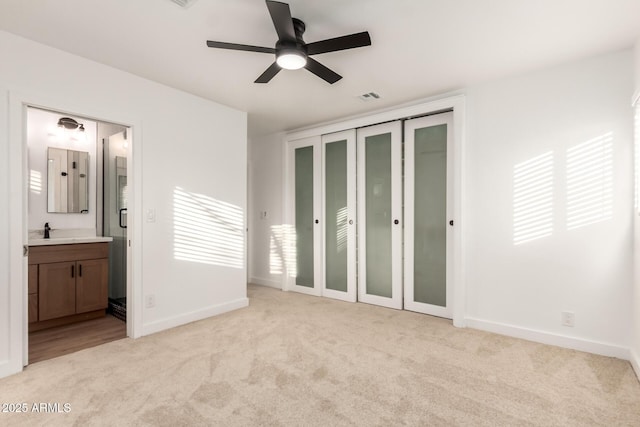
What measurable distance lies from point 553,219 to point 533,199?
235 mm

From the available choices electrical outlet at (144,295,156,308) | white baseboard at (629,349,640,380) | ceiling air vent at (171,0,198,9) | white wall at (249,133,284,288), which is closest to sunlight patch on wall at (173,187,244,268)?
electrical outlet at (144,295,156,308)

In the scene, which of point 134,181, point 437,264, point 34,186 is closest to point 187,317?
point 134,181

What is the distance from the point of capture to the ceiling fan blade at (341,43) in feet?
6.48

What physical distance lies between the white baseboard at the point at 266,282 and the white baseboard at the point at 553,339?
2804 millimetres

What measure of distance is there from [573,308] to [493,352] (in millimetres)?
813

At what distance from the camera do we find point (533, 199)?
295 cm

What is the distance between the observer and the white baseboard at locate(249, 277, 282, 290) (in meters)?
5.07

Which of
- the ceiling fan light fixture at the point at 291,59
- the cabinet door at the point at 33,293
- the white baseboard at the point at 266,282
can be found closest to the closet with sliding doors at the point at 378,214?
the white baseboard at the point at 266,282

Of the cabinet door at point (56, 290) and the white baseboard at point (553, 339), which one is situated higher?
the cabinet door at point (56, 290)

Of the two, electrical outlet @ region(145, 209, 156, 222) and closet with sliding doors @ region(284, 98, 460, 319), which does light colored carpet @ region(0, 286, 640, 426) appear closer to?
closet with sliding doors @ region(284, 98, 460, 319)

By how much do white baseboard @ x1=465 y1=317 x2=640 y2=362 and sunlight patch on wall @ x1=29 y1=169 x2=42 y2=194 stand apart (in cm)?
490

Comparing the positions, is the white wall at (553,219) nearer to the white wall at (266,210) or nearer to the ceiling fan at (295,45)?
the ceiling fan at (295,45)

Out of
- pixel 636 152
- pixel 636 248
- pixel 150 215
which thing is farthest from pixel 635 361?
pixel 150 215

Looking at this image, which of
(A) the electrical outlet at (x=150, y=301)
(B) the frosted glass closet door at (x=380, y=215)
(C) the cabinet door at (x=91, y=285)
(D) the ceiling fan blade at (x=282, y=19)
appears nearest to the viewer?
(D) the ceiling fan blade at (x=282, y=19)
